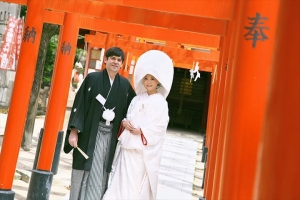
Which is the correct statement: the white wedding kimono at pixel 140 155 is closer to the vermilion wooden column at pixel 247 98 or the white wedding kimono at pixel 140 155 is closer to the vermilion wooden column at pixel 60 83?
the vermilion wooden column at pixel 247 98

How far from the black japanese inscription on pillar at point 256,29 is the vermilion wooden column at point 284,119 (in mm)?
Answer: 2350

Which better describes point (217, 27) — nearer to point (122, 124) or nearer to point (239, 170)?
point (122, 124)

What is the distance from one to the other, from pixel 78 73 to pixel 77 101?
18846 millimetres

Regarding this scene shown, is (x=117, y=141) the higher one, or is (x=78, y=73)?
(x=78, y=73)

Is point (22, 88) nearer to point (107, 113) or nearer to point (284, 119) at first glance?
point (107, 113)

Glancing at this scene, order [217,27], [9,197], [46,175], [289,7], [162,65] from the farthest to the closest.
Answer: [46,175] < [217,27] < [9,197] < [162,65] < [289,7]

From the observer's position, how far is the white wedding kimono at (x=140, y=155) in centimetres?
477

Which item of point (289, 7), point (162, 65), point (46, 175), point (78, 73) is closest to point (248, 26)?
point (162, 65)

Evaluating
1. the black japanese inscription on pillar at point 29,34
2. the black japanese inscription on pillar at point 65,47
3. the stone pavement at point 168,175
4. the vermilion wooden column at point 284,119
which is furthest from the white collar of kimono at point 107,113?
the vermilion wooden column at point 284,119

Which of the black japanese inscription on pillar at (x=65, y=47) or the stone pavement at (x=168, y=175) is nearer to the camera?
the black japanese inscription on pillar at (x=65, y=47)

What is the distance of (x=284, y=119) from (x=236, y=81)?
2.32 metres

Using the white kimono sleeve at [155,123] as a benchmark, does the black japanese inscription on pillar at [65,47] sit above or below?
above

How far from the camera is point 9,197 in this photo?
17.9ft

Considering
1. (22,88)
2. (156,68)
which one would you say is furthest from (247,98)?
(22,88)
